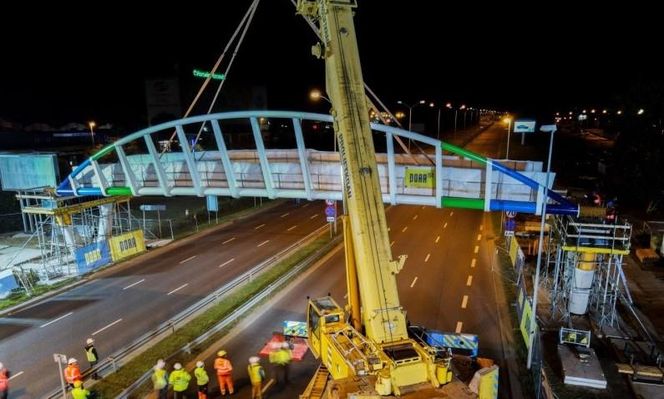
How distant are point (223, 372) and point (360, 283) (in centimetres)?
578

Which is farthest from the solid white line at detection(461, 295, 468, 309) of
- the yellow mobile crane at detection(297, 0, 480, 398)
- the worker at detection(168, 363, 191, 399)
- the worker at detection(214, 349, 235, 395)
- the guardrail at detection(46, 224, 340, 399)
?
the worker at detection(168, 363, 191, 399)

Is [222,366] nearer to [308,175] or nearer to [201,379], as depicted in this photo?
[201,379]

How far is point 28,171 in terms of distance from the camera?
2994 centimetres

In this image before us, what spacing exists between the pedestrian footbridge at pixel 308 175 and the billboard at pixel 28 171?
5.50 metres

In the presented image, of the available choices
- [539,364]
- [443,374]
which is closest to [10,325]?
[443,374]

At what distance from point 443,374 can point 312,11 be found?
982 centimetres

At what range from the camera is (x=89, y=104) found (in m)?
86.0

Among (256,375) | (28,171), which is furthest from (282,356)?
(28,171)

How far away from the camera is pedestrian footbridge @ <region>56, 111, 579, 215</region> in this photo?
642 inches

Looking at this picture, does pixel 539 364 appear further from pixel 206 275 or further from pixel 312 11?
pixel 206 275

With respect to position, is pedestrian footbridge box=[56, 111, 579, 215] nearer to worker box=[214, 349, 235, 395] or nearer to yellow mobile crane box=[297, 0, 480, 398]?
yellow mobile crane box=[297, 0, 480, 398]

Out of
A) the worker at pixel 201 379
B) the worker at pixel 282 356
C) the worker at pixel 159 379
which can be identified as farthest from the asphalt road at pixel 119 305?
the worker at pixel 282 356

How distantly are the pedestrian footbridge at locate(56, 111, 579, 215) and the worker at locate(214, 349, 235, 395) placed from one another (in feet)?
25.4

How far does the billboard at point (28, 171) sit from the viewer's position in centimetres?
2914
